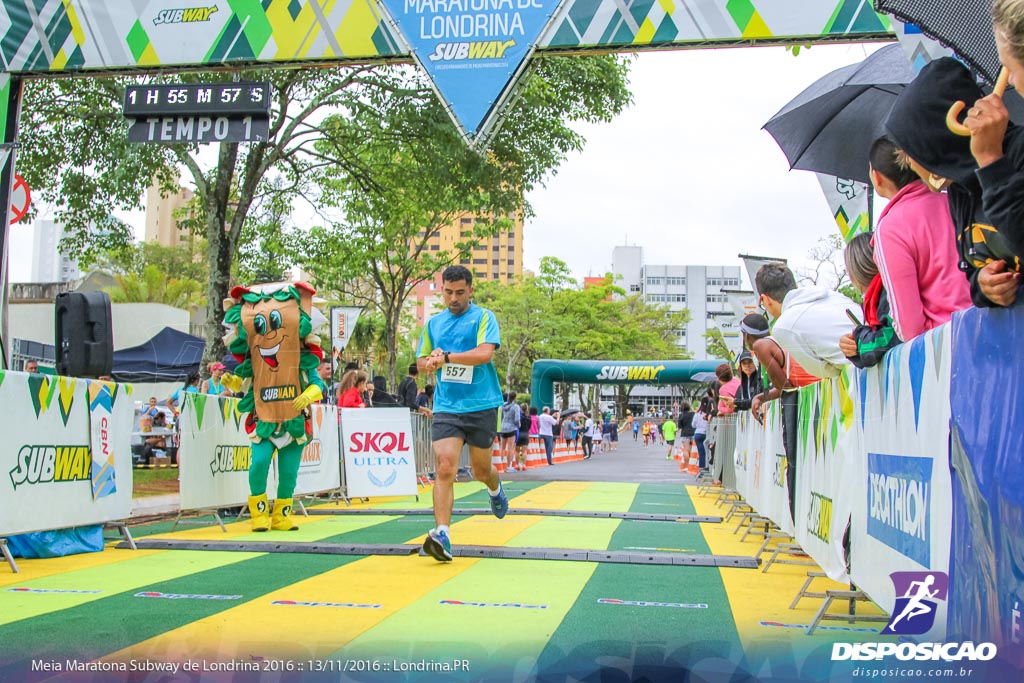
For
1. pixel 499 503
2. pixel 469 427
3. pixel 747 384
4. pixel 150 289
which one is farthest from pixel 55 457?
pixel 150 289

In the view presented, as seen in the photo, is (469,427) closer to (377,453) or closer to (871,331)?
(871,331)

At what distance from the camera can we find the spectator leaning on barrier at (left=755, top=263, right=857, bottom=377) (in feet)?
17.0

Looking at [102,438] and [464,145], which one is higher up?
[464,145]

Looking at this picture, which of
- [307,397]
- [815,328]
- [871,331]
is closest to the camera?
[871,331]

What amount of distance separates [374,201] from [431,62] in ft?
26.2

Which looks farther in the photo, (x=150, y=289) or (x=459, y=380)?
(x=150, y=289)

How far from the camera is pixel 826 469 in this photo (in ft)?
16.1

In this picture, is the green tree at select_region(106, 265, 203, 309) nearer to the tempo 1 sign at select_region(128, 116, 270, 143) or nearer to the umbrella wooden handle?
the tempo 1 sign at select_region(128, 116, 270, 143)

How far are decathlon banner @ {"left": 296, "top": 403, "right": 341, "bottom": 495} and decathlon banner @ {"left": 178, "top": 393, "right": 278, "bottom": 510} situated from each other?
154cm

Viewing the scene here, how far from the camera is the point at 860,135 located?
682 centimetres

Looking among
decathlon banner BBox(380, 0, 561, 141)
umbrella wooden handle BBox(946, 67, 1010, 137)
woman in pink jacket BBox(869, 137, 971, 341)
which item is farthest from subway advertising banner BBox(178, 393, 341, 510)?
umbrella wooden handle BBox(946, 67, 1010, 137)

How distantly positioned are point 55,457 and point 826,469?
16.2 feet

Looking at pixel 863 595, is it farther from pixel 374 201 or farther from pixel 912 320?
pixel 374 201

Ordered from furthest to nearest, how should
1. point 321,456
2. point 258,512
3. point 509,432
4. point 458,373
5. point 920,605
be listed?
1. point 509,432
2. point 321,456
3. point 258,512
4. point 458,373
5. point 920,605
